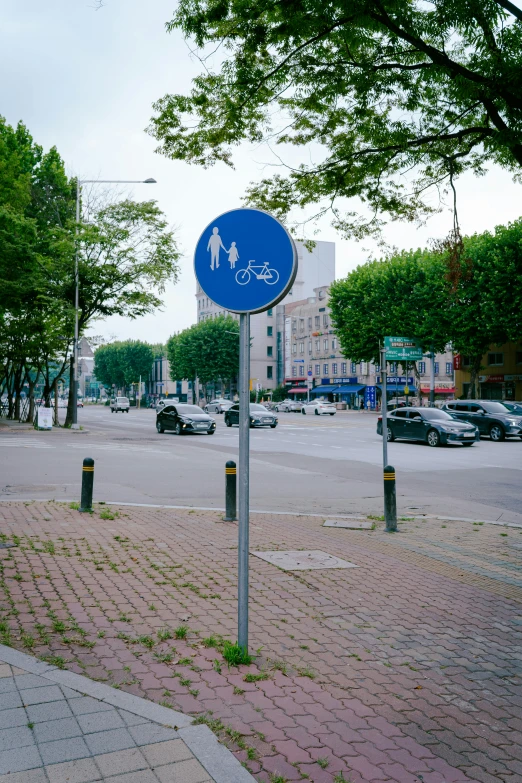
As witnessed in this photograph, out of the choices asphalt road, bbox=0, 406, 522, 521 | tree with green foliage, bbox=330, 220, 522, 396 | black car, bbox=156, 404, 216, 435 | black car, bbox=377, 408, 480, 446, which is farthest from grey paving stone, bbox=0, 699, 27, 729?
tree with green foliage, bbox=330, 220, 522, 396

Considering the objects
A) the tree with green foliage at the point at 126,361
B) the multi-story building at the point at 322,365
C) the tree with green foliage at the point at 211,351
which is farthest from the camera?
the tree with green foliage at the point at 126,361

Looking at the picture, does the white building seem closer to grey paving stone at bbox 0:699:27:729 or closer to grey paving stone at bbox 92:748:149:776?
grey paving stone at bbox 0:699:27:729

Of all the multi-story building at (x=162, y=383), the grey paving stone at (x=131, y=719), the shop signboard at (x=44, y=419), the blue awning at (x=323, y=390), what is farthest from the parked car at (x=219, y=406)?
the grey paving stone at (x=131, y=719)

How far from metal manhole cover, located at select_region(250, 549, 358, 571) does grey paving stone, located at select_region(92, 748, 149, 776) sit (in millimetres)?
3666

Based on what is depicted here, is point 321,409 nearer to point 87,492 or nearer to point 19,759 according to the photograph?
point 87,492

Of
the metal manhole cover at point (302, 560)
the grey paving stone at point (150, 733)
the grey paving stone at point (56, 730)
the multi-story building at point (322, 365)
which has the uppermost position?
the multi-story building at point (322, 365)

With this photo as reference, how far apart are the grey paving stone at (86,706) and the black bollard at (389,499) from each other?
594cm

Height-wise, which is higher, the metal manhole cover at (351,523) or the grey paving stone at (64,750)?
the grey paving stone at (64,750)

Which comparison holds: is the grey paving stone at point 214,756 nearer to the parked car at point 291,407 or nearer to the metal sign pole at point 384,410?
the metal sign pole at point 384,410

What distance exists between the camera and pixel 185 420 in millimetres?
32688

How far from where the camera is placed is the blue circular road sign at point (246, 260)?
4.27 m

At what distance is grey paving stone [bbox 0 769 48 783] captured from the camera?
9.38ft

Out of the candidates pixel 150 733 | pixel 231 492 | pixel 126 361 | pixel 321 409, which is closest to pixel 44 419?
pixel 231 492

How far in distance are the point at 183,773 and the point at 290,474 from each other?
13.6 metres
